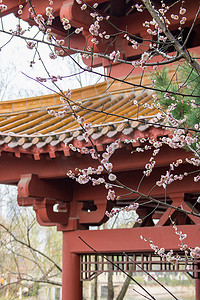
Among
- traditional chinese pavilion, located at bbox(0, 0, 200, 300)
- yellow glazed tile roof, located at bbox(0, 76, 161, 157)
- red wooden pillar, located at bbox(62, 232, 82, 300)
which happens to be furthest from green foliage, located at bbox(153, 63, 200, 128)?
red wooden pillar, located at bbox(62, 232, 82, 300)

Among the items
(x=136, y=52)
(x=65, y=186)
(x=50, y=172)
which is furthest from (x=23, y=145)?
(x=136, y=52)

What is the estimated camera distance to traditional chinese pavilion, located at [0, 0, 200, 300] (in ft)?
12.6

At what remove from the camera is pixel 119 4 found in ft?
16.2

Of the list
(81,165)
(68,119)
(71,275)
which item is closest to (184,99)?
(81,165)

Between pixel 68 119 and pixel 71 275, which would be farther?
pixel 71 275

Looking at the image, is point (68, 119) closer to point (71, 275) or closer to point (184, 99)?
point (71, 275)

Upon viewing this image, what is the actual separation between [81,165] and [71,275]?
115 centimetres

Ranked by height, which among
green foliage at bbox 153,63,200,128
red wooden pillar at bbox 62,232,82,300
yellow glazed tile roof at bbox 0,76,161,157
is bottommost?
red wooden pillar at bbox 62,232,82,300

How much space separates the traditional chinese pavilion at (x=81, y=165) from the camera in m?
3.83

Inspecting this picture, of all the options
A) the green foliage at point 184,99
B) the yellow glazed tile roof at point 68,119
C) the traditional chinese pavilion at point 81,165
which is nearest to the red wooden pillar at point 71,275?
the traditional chinese pavilion at point 81,165

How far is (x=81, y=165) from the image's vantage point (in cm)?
414

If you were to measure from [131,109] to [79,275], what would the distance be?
5.44 ft

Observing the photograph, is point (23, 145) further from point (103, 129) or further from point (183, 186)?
point (183, 186)

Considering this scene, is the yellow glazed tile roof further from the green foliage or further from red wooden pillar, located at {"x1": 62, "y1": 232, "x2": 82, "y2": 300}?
red wooden pillar, located at {"x1": 62, "y1": 232, "x2": 82, "y2": 300}
